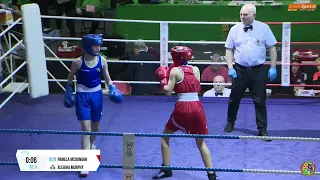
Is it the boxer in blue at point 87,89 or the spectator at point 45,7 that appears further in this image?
the spectator at point 45,7

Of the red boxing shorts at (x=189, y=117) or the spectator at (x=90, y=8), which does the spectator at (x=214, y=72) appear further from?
the spectator at (x=90, y=8)

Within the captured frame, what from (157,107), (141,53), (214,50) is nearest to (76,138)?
(157,107)

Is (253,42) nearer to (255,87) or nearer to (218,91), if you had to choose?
(255,87)

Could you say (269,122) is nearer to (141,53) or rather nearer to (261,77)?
(261,77)

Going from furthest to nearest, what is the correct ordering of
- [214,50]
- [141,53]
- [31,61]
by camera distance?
1. [214,50]
2. [141,53]
3. [31,61]

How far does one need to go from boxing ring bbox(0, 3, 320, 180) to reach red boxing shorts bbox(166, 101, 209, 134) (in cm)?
33

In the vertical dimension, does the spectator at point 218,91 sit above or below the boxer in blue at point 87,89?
below

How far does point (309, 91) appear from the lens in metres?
7.78

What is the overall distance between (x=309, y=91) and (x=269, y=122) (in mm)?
1279

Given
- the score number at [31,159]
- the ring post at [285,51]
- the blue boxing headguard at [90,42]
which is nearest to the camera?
the score number at [31,159]

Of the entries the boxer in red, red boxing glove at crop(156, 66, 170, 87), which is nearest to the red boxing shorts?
the boxer in red

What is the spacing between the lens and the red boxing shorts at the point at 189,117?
5.05 meters

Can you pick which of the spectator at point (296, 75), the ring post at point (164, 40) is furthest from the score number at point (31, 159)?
→ the spectator at point (296, 75)

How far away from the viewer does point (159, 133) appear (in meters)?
6.29
